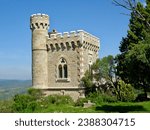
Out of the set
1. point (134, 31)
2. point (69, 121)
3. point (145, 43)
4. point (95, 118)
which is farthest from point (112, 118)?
point (134, 31)

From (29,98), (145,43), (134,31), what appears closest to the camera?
(145,43)

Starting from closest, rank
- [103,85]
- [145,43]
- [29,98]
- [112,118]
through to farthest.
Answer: [112,118]
[145,43]
[29,98]
[103,85]

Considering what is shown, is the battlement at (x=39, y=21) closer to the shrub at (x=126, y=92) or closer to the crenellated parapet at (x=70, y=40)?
the crenellated parapet at (x=70, y=40)

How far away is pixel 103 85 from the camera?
35.8m

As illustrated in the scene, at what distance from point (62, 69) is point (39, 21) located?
5732 millimetres

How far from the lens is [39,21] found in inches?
1447

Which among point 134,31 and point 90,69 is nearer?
point 134,31

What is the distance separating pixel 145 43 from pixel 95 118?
45.7 ft

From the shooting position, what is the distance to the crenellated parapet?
35.7 m

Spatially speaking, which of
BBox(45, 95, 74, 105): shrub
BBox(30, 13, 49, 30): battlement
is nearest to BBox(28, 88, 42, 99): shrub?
BBox(45, 95, 74, 105): shrub

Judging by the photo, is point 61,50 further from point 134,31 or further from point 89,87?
point 134,31

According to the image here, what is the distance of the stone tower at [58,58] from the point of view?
1406 inches

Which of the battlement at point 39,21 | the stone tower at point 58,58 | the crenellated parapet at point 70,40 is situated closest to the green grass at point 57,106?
the stone tower at point 58,58

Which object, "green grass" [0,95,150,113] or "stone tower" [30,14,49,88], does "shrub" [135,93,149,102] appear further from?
"stone tower" [30,14,49,88]
